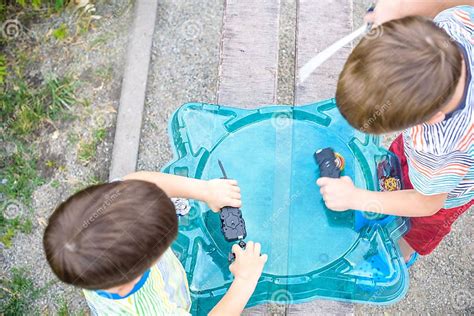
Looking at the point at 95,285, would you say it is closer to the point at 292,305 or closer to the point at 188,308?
the point at 188,308

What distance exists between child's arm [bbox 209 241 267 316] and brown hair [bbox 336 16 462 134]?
1.50 feet

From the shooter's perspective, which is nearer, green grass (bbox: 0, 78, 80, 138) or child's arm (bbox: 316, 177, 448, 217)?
child's arm (bbox: 316, 177, 448, 217)

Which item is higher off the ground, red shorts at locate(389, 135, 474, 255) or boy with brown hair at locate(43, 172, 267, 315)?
boy with brown hair at locate(43, 172, 267, 315)

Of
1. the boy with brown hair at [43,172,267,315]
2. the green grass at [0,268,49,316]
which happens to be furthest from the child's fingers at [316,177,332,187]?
the green grass at [0,268,49,316]

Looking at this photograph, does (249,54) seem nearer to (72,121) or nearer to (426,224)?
(72,121)

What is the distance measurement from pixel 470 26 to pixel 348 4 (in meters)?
0.74

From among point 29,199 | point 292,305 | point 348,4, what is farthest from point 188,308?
point 348,4

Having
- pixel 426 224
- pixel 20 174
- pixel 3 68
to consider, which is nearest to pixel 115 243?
pixel 426 224

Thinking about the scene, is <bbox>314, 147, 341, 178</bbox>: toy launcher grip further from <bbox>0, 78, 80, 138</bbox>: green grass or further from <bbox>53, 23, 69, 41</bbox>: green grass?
<bbox>53, 23, 69, 41</bbox>: green grass

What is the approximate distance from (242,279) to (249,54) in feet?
2.62

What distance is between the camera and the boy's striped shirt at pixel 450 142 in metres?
1.07

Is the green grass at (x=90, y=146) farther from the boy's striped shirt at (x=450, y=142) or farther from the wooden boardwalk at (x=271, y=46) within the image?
the boy's striped shirt at (x=450, y=142)

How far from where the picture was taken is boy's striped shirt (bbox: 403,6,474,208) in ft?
3.50

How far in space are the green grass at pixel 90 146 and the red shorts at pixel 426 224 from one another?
2.97 feet
